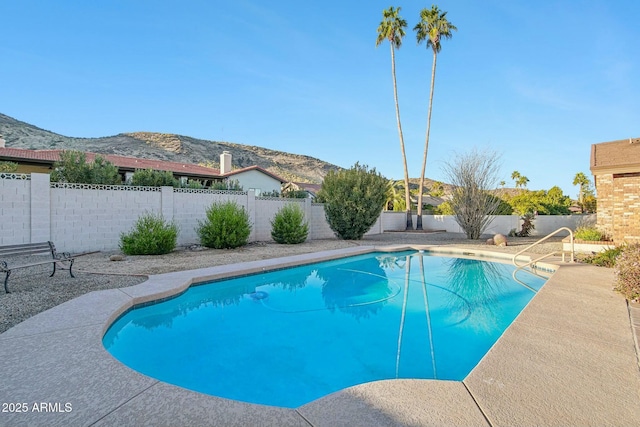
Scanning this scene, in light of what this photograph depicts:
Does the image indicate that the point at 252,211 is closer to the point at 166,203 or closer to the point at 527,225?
the point at 166,203

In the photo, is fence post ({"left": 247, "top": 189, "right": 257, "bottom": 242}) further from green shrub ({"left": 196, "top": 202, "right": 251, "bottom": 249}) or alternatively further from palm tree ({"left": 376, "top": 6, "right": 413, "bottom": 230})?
palm tree ({"left": 376, "top": 6, "right": 413, "bottom": 230})

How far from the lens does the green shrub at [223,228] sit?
1137 centimetres

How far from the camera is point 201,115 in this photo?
33.2m

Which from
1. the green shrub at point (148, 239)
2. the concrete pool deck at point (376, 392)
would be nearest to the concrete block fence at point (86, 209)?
the green shrub at point (148, 239)

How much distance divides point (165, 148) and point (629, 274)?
60435 mm

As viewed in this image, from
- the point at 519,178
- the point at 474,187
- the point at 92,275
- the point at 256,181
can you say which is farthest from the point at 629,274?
the point at 519,178

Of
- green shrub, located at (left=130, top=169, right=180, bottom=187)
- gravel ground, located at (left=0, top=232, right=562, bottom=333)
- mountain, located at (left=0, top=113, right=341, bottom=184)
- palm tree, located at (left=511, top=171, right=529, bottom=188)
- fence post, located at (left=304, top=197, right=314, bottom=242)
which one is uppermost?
mountain, located at (left=0, top=113, right=341, bottom=184)

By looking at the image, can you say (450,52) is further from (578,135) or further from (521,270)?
(521,270)

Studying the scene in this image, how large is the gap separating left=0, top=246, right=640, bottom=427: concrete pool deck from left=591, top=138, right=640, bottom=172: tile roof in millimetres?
8827

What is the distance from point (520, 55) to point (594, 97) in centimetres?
413

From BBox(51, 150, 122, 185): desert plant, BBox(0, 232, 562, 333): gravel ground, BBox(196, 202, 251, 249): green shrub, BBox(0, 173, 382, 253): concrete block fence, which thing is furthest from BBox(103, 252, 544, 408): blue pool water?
BBox(51, 150, 122, 185): desert plant

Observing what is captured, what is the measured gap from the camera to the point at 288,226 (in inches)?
531

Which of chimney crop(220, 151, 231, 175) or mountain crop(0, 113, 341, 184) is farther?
mountain crop(0, 113, 341, 184)

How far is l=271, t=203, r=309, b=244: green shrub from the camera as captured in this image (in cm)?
1355
